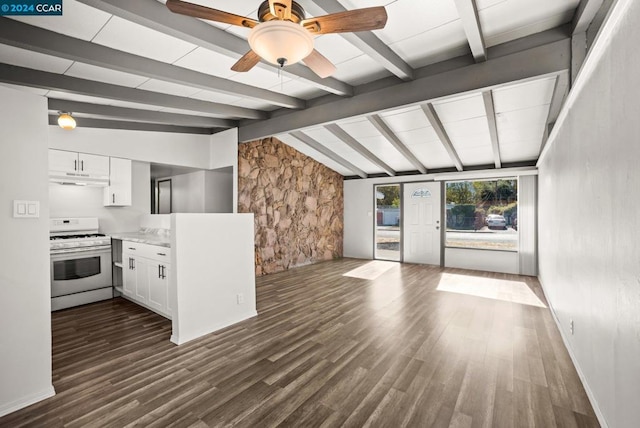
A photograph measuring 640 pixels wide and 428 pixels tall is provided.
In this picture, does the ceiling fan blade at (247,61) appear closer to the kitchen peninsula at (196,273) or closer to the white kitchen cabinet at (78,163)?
the kitchen peninsula at (196,273)

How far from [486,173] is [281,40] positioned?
6.08 meters

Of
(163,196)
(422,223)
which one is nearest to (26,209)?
(163,196)

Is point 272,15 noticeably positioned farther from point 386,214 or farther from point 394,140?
point 386,214

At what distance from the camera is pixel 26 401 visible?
2.11 metres

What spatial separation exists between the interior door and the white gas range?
6377mm

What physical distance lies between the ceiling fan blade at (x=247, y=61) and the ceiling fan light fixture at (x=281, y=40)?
481 mm

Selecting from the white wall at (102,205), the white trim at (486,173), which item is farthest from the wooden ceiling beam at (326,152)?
the white wall at (102,205)

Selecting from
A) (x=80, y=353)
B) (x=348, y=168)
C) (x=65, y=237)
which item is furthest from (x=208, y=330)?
(x=348, y=168)

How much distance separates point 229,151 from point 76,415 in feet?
15.1

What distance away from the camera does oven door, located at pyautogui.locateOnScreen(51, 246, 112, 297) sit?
3973mm

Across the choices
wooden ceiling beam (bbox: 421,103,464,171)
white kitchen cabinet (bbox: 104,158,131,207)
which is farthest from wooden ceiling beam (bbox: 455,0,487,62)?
white kitchen cabinet (bbox: 104,158,131,207)

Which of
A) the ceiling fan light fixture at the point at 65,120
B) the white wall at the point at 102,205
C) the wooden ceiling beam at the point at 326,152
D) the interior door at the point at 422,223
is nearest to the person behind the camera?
the ceiling fan light fixture at the point at 65,120

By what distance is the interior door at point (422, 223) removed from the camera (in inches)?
289

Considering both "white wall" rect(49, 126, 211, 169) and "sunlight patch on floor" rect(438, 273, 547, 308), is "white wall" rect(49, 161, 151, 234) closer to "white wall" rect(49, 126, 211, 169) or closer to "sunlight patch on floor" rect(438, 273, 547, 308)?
"white wall" rect(49, 126, 211, 169)
